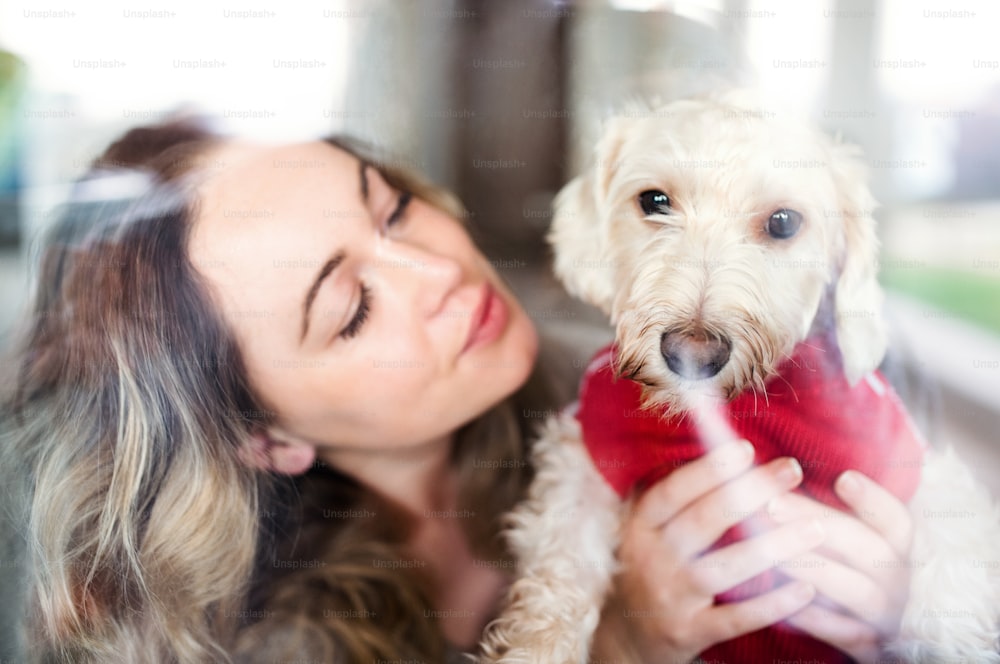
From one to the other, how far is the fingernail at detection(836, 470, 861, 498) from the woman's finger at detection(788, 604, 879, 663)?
0.42ft

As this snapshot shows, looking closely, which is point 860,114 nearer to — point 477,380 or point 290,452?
point 477,380

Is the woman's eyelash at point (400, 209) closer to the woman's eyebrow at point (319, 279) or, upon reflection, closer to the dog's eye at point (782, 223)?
the woman's eyebrow at point (319, 279)

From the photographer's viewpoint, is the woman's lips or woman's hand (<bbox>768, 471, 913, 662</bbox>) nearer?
woman's hand (<bbox>768, 471, 913, 662</bbox>)

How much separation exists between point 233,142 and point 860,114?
65 cm

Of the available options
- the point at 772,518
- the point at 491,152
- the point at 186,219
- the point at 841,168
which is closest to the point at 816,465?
the point at 772,518

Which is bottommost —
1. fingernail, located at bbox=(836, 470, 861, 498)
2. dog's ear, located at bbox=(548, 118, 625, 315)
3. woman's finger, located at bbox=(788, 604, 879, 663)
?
woman's finger, located at bbox=(788, 604, 879, 663)

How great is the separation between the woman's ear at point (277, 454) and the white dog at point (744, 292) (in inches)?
11.8

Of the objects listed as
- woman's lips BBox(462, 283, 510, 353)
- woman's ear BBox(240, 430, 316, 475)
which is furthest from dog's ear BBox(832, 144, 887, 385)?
woman's ear BBox(240, 430, 316, 475)

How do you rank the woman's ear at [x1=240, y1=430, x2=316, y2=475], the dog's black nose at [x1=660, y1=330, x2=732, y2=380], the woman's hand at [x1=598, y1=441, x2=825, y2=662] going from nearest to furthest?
the dog's black nose at [x1=660, y1=330, x2=732, y2=380] → the woman's hand at [x1=598, y1=441, x2=825, y2=662] → the woman's ear at [x1=240, y1=430, x2=316, y2=475]

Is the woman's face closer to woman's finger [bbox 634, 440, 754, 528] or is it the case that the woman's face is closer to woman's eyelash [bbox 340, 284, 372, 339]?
woman's eyelash [bbox 340, 284, 372, 339]

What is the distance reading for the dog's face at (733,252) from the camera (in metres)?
0.60

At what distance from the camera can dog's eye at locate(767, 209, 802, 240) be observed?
0.63m

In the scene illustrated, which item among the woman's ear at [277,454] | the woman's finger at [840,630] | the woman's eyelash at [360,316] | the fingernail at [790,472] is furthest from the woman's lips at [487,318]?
the woman's finger at [840,630]

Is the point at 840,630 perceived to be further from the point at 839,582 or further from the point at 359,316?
the point at 359,316
